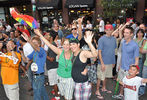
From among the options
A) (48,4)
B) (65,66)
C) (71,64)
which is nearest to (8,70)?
(65,66)

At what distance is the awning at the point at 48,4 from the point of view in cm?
1645

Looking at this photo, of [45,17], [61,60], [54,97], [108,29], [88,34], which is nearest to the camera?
[88,34]

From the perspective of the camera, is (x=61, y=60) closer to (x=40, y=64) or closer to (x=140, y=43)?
(x=40, y=64)

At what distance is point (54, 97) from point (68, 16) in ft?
45.8

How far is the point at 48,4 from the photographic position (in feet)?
54.7

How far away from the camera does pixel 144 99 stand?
14.3 ft

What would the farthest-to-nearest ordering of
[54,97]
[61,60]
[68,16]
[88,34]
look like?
[68,16] < [54,97] < [61,60] < [88,34]

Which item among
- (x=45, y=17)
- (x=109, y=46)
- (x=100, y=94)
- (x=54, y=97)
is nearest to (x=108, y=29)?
(x=109, y=46)

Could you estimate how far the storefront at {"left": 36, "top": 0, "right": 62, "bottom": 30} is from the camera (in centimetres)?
1655

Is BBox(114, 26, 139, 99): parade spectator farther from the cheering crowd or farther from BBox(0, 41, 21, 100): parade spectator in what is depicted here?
BBox(0, 41, 21, 100): parade spectator

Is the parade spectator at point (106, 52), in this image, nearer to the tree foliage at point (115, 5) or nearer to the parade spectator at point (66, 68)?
the parade spectator at point (66, 68)

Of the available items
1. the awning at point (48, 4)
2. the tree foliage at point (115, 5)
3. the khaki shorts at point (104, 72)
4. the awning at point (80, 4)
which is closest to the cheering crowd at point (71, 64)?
the khaki shorts at point (104, 72)

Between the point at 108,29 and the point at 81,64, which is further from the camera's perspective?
the point at 108,29

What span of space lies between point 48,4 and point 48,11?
2.03 meters
